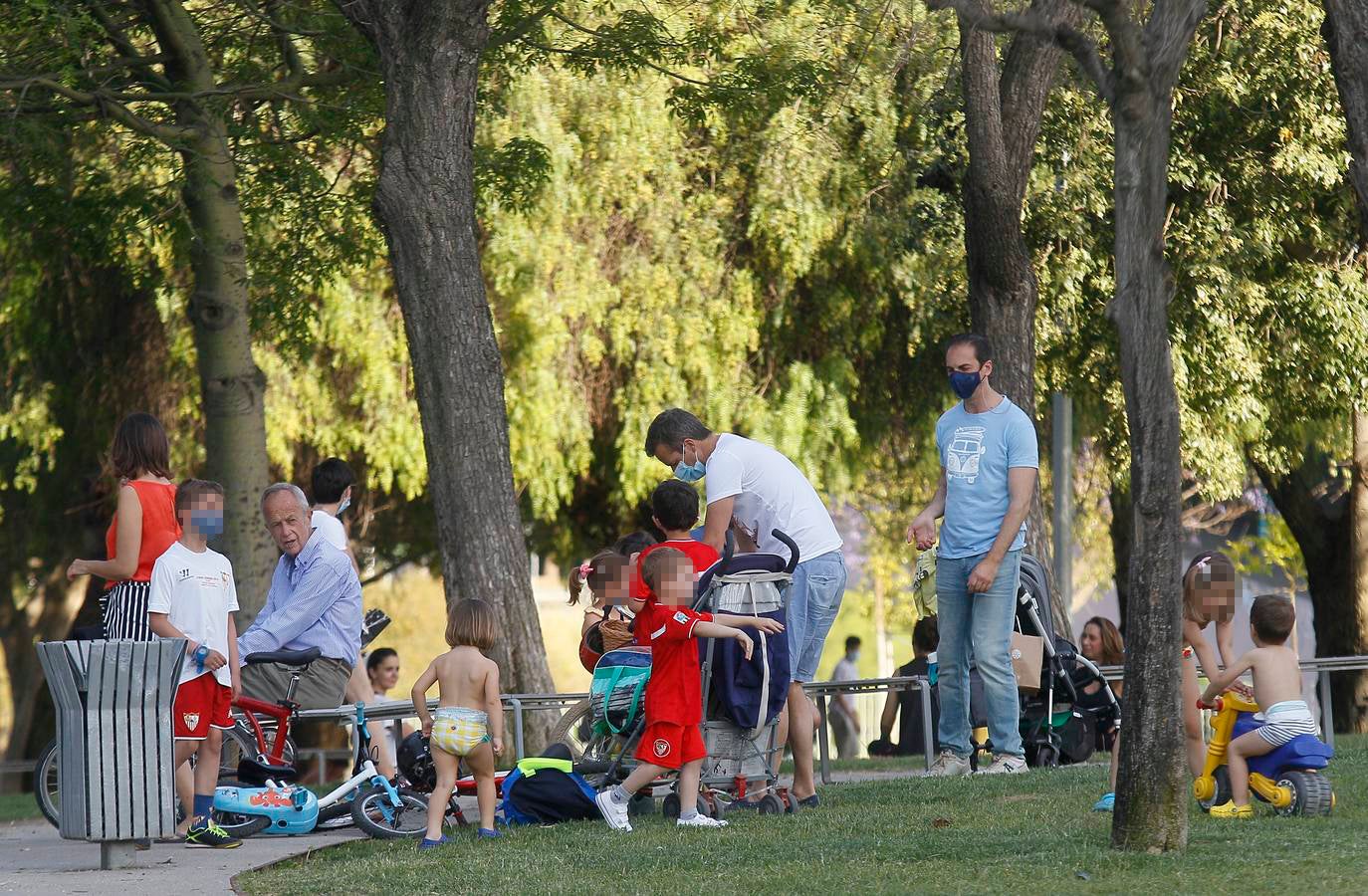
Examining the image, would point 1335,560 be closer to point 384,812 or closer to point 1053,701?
point 1053,701

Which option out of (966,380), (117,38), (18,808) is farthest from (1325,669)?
(117,38)

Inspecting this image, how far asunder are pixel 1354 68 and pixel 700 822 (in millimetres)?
4896

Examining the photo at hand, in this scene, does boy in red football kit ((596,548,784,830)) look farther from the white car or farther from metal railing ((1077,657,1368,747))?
metal railing ((1077,657,1368,747))

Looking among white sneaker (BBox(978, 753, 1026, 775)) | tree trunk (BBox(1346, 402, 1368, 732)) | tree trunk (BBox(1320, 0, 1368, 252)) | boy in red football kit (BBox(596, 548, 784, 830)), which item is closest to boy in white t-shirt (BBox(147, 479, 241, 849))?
boy in red football kit (BBox(596, 548, 784, 830))

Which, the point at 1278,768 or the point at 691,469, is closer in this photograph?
the point at 1278,768

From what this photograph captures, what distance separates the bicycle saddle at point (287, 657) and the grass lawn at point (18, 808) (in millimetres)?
3781

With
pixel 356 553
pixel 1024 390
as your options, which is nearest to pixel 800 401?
pixel 1024 390

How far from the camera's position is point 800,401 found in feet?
61.4

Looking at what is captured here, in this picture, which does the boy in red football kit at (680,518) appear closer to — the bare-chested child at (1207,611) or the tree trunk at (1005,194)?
the bare-chested child at (1207,611)

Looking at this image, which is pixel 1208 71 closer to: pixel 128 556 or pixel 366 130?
pixel 366 130

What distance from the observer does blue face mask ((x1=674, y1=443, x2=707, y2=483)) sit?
8281 mm

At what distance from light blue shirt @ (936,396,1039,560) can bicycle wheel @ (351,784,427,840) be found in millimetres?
3043

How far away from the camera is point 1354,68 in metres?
8.63

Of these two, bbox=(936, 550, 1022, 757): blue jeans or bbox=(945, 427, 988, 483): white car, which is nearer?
bbox=(936, 550, 1022, 757): blue jeans
